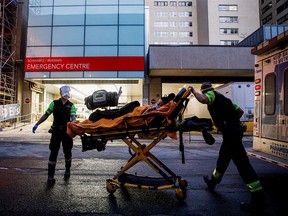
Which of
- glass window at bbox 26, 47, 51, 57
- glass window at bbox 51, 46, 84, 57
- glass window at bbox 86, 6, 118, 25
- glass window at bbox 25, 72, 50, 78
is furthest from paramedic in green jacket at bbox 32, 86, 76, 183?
glass window at bbox 86, 6, 118, 25

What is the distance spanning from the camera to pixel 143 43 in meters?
20.1

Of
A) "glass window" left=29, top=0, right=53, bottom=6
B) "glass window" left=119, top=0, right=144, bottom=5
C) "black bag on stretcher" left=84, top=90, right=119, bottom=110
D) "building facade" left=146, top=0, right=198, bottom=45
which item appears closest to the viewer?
"black bag on stretcher" left=84, top=90, right=119, bottom=110

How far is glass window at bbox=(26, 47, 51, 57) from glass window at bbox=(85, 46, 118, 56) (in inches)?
133

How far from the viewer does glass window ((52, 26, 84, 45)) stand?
66.7 feet

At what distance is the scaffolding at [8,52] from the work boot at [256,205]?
793 inches

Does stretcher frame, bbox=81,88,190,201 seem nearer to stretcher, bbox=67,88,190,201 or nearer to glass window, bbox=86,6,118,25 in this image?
stretcher, bbox=67,88,190,201

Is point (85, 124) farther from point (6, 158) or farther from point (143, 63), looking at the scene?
point (143, 63)

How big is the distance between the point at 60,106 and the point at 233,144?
3.46 metres

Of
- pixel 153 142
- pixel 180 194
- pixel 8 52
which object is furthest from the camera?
pixel 8 52

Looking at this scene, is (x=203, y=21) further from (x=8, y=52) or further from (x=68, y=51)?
(x=8, y=52)

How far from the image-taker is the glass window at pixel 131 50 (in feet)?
65.2

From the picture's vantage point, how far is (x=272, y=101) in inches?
215

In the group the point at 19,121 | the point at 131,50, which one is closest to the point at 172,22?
the point at 131,50

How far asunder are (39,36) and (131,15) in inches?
324
